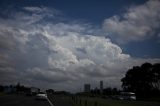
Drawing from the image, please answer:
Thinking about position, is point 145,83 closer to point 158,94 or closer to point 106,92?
point 158,94

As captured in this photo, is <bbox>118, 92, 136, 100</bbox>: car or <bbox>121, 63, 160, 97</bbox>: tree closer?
<bbox>118, 92, 136, 100</bbox>: car

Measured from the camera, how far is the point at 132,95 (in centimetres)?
9075

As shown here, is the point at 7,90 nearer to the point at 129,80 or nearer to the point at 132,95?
the point at 129,80

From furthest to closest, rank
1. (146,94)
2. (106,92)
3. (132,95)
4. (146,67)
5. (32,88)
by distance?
(106,92) < (146,67) < (146,94) < (32,88) < (132,95)

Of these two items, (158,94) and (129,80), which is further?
(129,80)

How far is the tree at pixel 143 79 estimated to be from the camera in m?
122

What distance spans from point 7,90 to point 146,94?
221 ft

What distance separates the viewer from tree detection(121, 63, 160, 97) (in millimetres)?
122312

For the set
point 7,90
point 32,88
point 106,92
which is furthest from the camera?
point 106,92

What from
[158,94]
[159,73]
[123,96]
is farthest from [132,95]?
[159,73]

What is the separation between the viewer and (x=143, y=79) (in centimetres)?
12694

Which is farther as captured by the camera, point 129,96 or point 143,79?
point 143,79

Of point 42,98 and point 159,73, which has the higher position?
point 159,73

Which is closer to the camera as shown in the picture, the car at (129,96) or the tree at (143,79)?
the car at (129,96)
